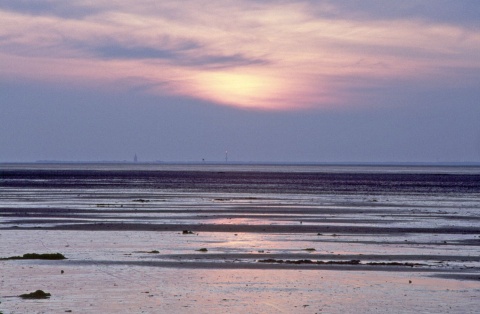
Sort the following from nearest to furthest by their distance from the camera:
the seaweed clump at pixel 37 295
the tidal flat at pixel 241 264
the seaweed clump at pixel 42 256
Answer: the tidal flat at pixel 241 264, the seaweed clump at pixel 37 295, the seaweed clump at pixel 42 256

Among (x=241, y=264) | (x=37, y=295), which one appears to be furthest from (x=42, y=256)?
(x=37, y=295)

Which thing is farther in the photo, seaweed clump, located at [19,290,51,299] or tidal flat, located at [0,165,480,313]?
seaweed clump, located at [19,290,51,299]

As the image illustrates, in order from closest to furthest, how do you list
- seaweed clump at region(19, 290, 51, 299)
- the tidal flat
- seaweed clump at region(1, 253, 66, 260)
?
the tidal flat
seaweed clump at region(19, 290, 51, 299)
seaweed clump at region(1, 253, 66, 260)

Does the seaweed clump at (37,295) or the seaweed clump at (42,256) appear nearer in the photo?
the seaweed clump at (37,295)

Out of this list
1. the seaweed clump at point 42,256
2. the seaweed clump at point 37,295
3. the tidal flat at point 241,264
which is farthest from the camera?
the seaweed clump at point 42,256

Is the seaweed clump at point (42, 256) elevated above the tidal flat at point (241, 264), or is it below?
above

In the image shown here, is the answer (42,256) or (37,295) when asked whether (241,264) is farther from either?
(37,295)

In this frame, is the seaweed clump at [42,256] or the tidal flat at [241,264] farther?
the seaweed clump at [42,256]

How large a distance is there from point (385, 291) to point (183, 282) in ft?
19.4

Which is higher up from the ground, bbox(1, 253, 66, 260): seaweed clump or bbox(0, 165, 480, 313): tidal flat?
bbox(1, 253, 66, 260): seaweed clump

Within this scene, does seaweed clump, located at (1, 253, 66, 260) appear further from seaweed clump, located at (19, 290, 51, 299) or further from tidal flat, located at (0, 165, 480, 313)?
seaweed clump, located at (19, 290, 51, 299)

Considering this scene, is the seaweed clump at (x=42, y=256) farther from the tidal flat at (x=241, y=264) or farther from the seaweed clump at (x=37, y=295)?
the seaweed clump at (x=37, y=295)

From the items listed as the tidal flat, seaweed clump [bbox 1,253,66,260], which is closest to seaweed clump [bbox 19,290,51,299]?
the tidal flat

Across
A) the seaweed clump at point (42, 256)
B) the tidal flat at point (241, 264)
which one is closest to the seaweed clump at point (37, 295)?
the tidal flat at point (241, 264)
